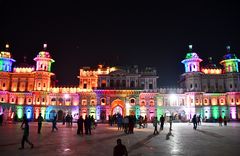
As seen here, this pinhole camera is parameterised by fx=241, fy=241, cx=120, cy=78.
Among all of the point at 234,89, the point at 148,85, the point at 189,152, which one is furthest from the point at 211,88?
the point at 189,152

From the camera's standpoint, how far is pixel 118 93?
59438 millimetres

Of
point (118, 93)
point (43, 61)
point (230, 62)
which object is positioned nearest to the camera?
point (118, 93)

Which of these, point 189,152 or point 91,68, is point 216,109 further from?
point 189,152

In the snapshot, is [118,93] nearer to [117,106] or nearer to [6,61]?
[117,106]

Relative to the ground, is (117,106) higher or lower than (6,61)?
lower

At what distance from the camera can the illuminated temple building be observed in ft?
194

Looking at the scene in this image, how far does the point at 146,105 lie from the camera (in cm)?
6019

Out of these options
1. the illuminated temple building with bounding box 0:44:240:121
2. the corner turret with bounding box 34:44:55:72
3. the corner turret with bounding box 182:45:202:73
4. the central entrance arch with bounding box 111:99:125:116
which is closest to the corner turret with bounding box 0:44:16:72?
the illuminated temple building with bounding box 0:44:240:121

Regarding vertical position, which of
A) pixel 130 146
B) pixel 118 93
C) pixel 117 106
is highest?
pixel 118 93

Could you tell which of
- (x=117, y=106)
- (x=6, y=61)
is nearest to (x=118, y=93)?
(x=117, y=106)

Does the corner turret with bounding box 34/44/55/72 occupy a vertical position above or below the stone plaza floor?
above

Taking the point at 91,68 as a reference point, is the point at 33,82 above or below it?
below

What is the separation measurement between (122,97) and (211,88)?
2473 centimetres

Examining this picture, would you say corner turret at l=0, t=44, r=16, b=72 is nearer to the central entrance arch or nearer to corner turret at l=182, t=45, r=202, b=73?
the central entrance arch
